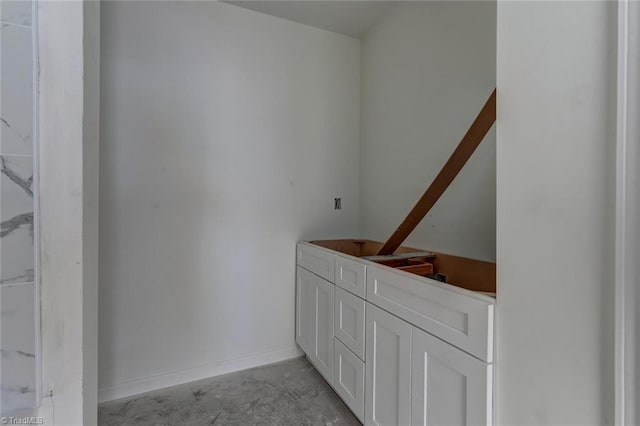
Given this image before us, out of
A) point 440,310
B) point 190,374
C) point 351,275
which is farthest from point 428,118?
point 190,374

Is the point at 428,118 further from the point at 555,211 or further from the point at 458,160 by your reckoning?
the point at 555,211

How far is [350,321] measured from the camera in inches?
62.9

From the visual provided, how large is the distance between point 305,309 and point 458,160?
60.2 inches

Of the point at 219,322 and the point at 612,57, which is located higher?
the point at 612,57

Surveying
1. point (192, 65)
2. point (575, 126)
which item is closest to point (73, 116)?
point (575, 126)

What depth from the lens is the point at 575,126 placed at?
26.9 inches

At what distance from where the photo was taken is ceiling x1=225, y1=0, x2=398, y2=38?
2107 mm

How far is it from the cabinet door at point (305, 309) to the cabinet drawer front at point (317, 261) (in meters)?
0.06

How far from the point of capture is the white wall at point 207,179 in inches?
73.1

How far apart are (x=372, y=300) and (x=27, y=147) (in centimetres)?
130

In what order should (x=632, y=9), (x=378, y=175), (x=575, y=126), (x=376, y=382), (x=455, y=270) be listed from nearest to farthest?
(x=632, y=9), (x=575, y=126), (x=376, y=382), (x=455, y=270), (x=378, y=175)

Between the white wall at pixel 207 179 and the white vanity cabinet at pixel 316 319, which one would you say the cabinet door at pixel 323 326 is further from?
the white wall at pixel 207 179

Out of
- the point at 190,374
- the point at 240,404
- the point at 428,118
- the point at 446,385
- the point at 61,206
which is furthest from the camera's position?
the point at 190,374

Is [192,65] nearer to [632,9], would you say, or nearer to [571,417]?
[632,9]
